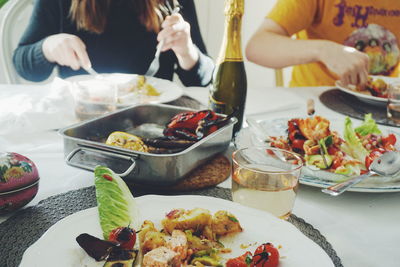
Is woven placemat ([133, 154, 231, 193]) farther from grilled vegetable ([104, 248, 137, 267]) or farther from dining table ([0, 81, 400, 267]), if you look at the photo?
grilled vegetable ([104, 248, 137, 267])

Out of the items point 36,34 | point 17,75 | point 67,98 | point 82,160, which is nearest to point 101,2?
point 36,34

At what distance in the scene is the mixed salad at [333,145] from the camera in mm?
756

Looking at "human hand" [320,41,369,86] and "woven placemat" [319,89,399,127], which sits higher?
"human hand" [320,41,369,86]

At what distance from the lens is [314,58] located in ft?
5.17

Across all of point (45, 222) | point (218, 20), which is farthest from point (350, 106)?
point (218, 20)

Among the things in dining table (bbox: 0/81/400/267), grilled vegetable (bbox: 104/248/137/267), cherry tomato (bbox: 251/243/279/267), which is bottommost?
dining table (bbox: 0/81/400/267)

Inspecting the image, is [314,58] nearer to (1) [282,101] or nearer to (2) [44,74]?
(1) [282,101]

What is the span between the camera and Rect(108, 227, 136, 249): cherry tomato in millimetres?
460

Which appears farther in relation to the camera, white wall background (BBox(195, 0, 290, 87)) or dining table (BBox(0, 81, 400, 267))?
white wall background (BBox(195, 0, 290, 87))

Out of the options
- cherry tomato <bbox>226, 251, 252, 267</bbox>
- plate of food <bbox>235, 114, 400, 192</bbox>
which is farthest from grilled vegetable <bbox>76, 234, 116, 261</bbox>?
plate of food <bbox>235, 114, 400, 192</bbox>

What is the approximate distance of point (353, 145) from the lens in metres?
0.85

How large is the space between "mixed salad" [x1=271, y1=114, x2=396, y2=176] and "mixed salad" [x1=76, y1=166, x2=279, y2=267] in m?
0.31

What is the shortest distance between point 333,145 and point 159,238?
48 centimetres

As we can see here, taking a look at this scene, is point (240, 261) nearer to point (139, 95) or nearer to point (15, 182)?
point (15, 182)
